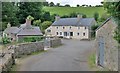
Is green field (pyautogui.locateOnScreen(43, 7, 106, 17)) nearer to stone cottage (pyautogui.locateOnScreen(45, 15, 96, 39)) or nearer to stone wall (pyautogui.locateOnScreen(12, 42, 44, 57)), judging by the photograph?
stone cottage (pyautogui.locateOnScreen(45, 15, 96, 39))

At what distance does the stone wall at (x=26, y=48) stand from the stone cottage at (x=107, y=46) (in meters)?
9.62

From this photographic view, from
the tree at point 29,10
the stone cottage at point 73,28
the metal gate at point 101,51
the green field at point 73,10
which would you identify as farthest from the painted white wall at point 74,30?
the metal gate at point 101,51

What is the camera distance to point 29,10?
81.7 meters

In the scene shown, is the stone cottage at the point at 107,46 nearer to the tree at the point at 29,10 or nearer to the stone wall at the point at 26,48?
the stone wall at the point at 26,48

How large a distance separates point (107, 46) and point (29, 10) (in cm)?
6322

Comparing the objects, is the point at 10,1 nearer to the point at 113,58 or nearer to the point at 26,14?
the point at 26,14

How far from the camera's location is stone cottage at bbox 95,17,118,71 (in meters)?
18.9

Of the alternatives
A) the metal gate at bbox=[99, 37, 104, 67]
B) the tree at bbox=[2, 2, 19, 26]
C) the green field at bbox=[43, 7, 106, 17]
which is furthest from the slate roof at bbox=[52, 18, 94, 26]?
the metal gate at bbox=[99, 37, 104, 67]

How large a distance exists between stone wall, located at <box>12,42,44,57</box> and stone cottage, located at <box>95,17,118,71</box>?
9.62 metres

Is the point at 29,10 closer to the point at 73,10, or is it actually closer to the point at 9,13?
the point at 9,13

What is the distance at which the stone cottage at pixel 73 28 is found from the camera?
221 feet

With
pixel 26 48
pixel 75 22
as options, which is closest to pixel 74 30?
pixel 75 22

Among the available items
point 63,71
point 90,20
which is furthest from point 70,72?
point 90,20

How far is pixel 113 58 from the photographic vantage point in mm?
19125
